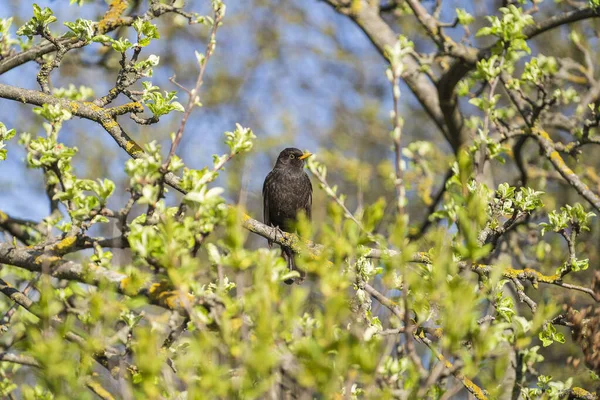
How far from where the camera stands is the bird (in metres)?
7.02

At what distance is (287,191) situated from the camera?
709 centimetres

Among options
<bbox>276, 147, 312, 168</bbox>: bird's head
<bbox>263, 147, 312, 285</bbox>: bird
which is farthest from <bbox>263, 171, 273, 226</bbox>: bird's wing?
<bbox>276, 147, 312, 168</bbox>: bird's head

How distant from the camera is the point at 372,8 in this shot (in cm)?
618

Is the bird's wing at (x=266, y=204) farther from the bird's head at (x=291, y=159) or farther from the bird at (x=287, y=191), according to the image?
the bird's head at (x=291, y=159)

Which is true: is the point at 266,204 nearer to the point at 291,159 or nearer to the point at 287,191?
the point at 287,191

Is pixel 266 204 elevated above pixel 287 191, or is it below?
below

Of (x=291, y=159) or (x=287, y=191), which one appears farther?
(x=291, y=159)

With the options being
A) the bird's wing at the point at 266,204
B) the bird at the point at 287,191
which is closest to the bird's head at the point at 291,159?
the bird at the point at 287,191

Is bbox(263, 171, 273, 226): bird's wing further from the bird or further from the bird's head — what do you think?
the bird's head

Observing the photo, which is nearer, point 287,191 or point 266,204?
point 287,191

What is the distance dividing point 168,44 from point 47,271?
13.3 meters

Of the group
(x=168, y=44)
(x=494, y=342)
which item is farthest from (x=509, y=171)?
(x=494, y=342)

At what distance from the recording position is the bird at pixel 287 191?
7020 mm

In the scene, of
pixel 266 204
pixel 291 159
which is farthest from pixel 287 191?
pixel 291 159
